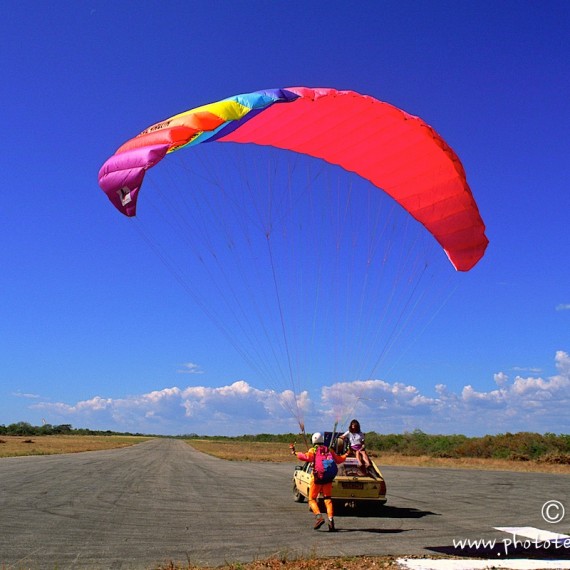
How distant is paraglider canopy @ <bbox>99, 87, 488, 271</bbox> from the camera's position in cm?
985

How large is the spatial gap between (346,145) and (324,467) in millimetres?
6209

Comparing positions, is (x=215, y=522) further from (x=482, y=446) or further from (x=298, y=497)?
(x=482, y=446)

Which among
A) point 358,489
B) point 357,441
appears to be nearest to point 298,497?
point 358,489

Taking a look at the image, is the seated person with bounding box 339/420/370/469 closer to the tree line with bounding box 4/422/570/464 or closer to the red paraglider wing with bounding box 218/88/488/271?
the red paraglider wing with bounding box 218/88/488/271

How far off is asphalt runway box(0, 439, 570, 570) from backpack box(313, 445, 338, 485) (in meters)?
0.88

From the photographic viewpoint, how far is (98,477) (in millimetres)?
21500

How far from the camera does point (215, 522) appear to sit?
37.0 feet

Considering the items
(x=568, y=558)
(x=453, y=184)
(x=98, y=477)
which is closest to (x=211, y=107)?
(x=453, y=184)

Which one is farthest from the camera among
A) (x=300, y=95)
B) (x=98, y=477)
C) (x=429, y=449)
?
(x=429, y=449)

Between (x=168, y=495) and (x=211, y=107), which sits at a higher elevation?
(x=211, y=107)

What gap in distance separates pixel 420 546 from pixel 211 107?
7.63m

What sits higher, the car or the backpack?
the backpack

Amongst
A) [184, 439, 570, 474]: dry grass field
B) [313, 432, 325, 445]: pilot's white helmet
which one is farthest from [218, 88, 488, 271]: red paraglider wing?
[184, 439, 570, 474]: dry grass field

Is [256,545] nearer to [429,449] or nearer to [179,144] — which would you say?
[179,144]
